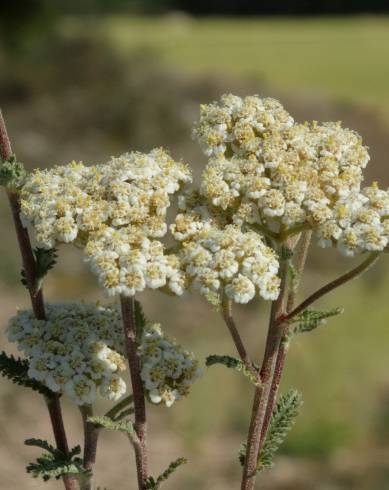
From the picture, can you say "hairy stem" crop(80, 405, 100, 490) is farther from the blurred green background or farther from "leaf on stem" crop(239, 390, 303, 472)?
the blurred green background

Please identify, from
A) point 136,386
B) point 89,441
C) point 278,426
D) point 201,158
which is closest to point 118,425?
point 136,386

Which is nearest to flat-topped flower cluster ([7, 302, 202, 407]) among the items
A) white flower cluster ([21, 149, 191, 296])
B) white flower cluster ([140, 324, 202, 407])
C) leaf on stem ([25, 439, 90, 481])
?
white flower cluster ([140, 324, 202, 407])

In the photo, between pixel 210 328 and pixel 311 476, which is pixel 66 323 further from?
pixel 210 328

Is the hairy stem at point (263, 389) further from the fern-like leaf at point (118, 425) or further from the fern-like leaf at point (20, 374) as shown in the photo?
the fern-like leaf at point (20, 374)

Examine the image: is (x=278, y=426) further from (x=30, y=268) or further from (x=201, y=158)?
(x=201, y=158)

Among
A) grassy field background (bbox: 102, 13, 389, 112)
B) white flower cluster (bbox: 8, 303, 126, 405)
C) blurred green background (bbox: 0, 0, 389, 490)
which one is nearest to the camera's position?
white flower cluster (bbox: 8, 303, 126, 405)

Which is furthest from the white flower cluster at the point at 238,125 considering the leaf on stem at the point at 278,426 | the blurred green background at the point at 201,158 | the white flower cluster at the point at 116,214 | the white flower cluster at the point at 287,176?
the blurred green background at the point at 201,158
